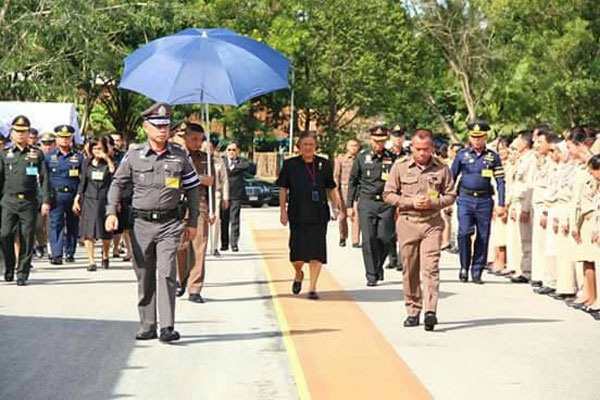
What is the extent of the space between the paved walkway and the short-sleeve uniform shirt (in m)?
0.97

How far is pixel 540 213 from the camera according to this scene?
1658 centimetres

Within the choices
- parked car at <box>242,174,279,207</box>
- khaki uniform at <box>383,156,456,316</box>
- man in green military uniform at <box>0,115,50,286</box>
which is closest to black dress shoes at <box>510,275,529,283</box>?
khaki uniform at <box>383,156,456,316</box>

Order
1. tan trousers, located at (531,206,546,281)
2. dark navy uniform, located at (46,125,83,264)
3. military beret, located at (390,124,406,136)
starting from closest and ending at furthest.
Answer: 1. tan trousers, located at (531,206,546,281)
2. military beret, located at (390,124,406,136)
3. dark navy uniform, located at (46,125,83,264)

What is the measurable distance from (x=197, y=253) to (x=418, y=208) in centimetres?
309

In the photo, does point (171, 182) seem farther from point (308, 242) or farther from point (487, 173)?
point (487, 173)

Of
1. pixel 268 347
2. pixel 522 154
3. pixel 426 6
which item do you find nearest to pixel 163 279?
pixel 268 347

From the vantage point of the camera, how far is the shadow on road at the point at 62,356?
9.15m

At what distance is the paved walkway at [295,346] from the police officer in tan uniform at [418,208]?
1.60 ft

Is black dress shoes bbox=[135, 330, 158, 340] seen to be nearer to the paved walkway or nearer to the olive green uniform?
the paved walkway

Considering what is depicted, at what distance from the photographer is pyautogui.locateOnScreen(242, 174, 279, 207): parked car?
4538 centimetres

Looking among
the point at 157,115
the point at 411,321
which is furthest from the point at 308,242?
the point at 157,115

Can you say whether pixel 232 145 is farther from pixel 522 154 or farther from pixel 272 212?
pixel 272 212

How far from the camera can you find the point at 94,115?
204 ft

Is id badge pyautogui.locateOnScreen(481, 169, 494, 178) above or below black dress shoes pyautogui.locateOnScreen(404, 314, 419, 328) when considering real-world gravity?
above
